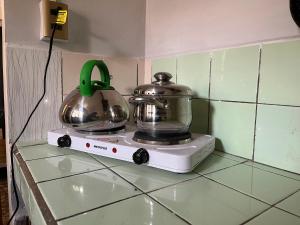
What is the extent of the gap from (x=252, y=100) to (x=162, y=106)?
280 millimetres

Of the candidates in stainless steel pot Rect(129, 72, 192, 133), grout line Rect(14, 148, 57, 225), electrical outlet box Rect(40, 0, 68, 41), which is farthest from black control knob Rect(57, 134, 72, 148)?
electrical outlet box Rect(40, 0, 68, 41)

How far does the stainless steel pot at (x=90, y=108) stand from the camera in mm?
743

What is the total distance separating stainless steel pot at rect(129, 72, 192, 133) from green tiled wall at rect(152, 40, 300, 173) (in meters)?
0.15

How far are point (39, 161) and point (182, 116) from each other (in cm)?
44

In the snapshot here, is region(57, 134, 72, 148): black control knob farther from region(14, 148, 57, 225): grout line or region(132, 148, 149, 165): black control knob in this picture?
region(132, 148, 149, 165): black control knob

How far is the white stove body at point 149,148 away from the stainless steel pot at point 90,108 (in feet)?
0.13

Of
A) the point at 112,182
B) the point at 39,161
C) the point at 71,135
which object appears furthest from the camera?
the point at 71,135

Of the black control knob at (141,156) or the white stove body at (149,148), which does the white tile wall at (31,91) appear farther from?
the black control knob at (141,156)

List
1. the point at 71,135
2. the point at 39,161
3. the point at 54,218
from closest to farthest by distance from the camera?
1. the point at 54,218
2. the point at 39,161
3. the point at 71,135

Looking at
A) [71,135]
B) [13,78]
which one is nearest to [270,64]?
[71,135]

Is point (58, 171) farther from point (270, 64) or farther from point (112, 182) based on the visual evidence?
point (270, 64)

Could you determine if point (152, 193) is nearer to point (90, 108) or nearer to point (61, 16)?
point (90, 108)

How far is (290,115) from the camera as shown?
2.01 feet

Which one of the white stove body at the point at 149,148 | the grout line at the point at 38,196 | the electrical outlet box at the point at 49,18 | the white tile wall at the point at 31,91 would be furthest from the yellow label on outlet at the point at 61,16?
the grout line at the point at 38,196
